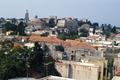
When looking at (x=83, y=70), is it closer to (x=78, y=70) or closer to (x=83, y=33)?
(x=78, y=70)

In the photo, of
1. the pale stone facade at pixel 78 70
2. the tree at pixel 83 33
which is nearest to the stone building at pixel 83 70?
the pale stone facade at pixel 78 70

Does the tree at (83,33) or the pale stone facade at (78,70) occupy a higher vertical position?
the tree at (83,33)

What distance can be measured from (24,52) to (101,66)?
237 inches

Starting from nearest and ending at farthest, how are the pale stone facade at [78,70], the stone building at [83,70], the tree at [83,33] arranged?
the stone building at [83,70]
the pale stone facade at [78,70]
the tree at [83,33]

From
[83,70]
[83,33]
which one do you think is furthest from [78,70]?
[83,33]

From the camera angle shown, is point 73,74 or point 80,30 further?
point 80,30

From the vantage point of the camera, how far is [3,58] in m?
27.9

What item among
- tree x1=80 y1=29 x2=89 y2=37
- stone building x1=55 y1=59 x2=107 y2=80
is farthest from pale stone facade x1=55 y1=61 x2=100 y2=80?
tree x1=80 y1=29 x2=89 y2=37

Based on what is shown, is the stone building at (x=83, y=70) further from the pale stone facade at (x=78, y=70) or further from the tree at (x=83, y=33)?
the tree at (x=83, y=33)

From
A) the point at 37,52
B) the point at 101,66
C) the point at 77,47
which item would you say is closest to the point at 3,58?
the point at 37,52

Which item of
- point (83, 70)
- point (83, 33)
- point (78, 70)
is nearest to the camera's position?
point (83, 70)

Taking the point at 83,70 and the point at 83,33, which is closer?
the point at 83,70

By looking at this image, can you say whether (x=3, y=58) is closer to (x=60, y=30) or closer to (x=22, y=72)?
(x=22, y=72)

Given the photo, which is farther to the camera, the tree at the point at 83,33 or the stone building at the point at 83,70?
the tree at the point at 83,33
